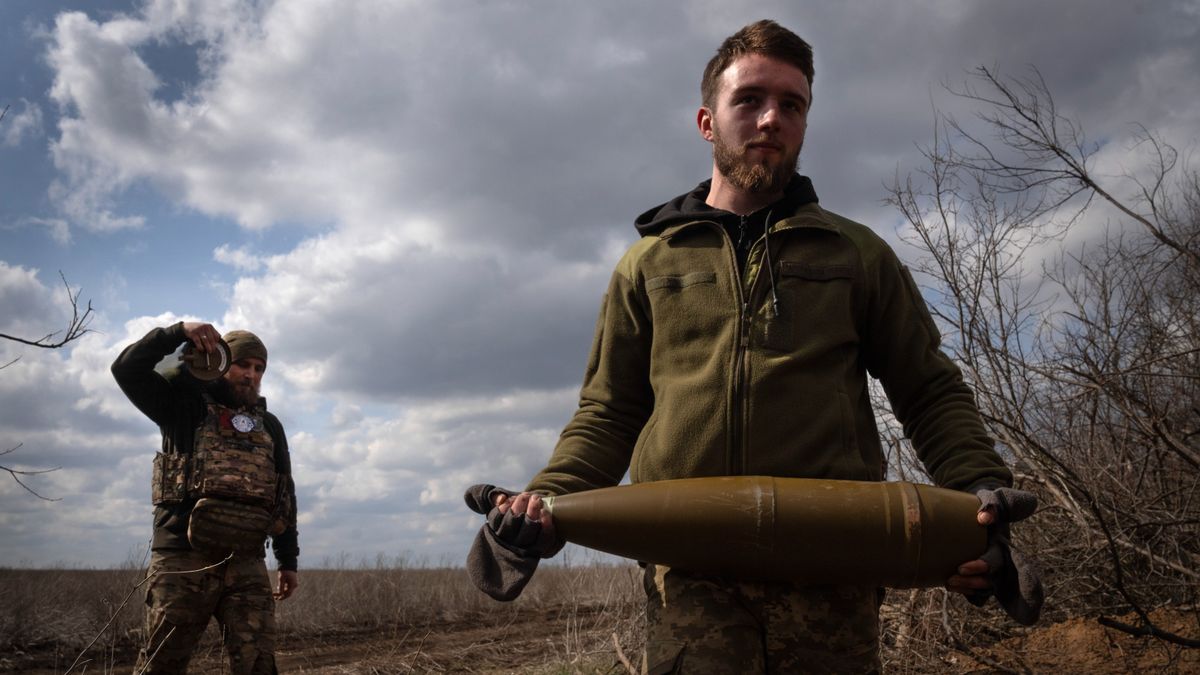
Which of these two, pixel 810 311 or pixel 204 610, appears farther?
pixel 204 610

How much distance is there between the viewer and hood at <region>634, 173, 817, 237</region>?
2.77 m

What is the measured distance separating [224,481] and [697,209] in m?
3.51

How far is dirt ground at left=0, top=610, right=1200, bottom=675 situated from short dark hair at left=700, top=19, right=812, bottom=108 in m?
3.39

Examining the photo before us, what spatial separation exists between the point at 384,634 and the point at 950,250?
31.8 feet

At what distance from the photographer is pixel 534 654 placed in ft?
31.3

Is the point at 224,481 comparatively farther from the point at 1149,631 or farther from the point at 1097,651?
the point at 1097,651

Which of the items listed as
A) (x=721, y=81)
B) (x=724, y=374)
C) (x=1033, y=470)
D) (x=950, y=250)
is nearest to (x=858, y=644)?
(x=724, y=374)

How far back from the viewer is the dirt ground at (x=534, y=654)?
5535mm

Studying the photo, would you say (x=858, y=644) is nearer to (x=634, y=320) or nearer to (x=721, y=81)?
(x=634, y=320)

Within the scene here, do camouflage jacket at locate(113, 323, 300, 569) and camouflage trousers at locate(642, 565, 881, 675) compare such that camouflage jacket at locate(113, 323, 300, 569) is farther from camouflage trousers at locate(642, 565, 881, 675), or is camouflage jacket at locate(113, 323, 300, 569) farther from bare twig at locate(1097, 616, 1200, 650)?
bare twig at locate(1097, 616, 1200, 650)

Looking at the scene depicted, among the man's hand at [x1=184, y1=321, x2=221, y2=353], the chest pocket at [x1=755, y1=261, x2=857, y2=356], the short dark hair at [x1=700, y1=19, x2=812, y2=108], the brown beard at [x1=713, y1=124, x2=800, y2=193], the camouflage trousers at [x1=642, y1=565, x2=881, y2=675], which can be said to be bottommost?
the camouflage trousers at [x1=642, y1=565, x2=881, y2=675]

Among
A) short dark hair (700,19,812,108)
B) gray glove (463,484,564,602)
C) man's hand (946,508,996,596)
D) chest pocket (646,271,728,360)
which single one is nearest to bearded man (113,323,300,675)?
gray glove (463,484,564,602)

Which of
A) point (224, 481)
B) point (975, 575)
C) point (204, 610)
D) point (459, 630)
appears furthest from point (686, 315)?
point (459, 630)

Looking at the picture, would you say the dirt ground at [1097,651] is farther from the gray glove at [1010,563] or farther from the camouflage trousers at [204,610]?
the camouflage trousers at [204,610]
